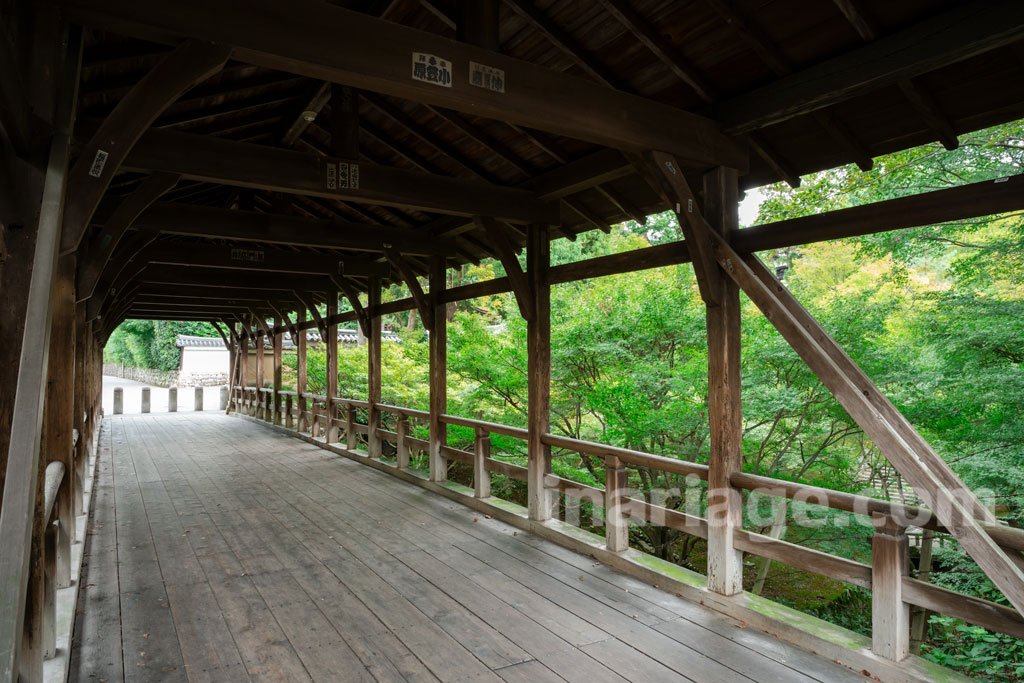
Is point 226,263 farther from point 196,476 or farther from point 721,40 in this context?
point 721,40

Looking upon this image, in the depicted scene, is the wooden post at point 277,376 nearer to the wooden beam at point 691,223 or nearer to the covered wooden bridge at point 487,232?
the covered wooden bridge at point 487,232

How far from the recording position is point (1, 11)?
164 centimetres

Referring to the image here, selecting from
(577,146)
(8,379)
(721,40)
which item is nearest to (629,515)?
(577,146)

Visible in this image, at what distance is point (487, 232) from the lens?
493cm

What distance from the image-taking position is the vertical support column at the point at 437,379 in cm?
659

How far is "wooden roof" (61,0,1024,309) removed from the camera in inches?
103

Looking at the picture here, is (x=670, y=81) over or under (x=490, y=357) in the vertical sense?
over

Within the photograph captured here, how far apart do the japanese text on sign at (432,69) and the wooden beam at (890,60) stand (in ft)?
5.64

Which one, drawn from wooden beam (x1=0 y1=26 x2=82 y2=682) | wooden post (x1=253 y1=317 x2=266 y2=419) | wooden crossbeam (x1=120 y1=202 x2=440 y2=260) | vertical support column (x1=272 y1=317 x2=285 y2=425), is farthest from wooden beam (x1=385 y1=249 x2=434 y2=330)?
Result: wooden post (x1=253 y1=317 x2=266 y2=419)

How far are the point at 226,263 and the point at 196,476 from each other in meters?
2.64

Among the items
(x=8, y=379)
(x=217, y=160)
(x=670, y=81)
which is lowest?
(x=8, y=379)

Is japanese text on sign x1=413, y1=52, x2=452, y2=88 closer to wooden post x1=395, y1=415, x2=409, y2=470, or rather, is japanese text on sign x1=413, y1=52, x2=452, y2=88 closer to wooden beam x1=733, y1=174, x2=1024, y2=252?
wooden beam x1=733, y1=174, x2=1024, y2=252

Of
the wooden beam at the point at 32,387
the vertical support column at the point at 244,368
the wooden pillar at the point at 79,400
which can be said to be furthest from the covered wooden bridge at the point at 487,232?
the vertical support column at the point at 244,368

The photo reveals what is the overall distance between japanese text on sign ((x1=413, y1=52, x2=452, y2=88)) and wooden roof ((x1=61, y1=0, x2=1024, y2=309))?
0.68 feet
